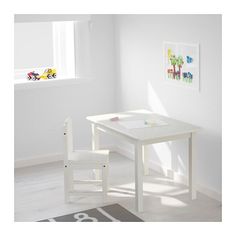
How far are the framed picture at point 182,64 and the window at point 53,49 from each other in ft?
3.44

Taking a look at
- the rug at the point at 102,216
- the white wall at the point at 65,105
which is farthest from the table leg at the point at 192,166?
the white wall at the point at 65,105

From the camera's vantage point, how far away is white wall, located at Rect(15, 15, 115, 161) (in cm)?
520

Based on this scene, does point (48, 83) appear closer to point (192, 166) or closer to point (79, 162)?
point (79, 162)

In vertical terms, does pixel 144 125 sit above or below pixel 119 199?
above

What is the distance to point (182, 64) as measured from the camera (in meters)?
4.44

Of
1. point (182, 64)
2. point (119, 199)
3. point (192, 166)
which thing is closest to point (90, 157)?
point (119, 199)

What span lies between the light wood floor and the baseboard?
0.15m

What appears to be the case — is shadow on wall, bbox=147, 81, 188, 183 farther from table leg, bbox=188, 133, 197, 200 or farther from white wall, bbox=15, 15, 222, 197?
table leg, bbox=188, 133, 197, 200

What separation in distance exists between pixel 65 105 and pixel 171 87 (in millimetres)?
1276

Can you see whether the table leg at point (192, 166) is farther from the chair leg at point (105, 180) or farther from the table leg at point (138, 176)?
the chair leg at point (105, 180)
